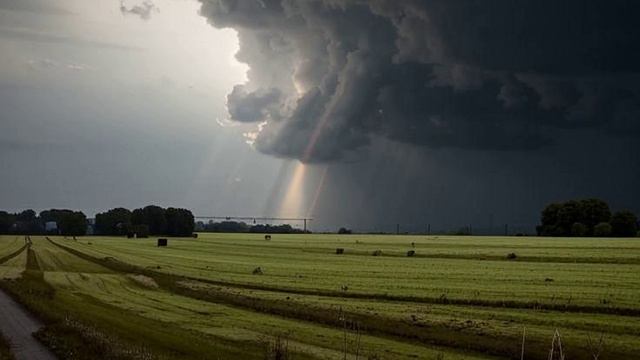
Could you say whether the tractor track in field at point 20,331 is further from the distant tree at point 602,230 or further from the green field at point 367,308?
the distant tree at point 602,230

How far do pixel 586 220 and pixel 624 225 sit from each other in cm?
1106

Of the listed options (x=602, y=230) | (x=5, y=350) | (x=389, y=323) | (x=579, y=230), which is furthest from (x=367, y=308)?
(x=579, y=230)

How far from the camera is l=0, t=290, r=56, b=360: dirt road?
86.6 feet

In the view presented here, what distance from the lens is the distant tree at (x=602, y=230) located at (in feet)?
529

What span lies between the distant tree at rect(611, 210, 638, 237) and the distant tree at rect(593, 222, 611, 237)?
13.2 ft

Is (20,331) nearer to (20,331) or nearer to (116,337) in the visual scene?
(20,331)

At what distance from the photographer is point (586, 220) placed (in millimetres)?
175875

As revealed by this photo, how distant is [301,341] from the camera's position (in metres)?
29.6

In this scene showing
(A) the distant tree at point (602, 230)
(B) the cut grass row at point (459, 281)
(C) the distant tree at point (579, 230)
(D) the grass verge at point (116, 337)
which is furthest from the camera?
(C) the distant tree at point (579, 230)

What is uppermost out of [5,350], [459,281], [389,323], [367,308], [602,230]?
[602,230]

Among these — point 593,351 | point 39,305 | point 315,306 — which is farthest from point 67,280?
point 593,351

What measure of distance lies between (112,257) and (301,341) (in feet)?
223

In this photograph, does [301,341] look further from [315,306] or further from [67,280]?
[67,280]

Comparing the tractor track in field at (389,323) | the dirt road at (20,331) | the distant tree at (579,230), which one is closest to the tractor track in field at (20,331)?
the dirt road at (20,331)
